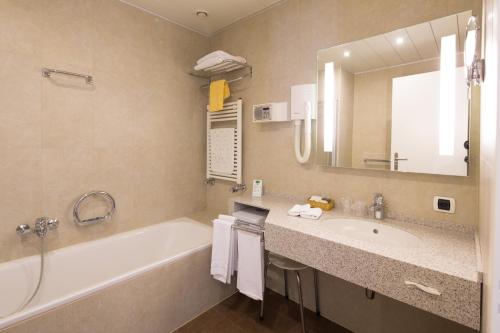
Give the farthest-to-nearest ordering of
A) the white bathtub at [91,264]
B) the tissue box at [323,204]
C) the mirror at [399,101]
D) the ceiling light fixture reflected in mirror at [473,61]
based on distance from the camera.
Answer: the tissue box at [323,204]
the white bathtub at [91,264]
the mirror at [399,101]
the ceiling light fixture reflected in mirror at [473,61]

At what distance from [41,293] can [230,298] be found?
4.48 feet

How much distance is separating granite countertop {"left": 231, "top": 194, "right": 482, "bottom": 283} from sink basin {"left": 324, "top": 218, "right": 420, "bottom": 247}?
31mm

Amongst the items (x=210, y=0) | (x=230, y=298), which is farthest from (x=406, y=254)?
(x=210, y=0)

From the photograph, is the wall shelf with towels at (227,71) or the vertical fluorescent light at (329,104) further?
the wall shelf with towels at (227,71)

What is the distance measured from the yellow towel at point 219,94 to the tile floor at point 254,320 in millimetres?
1767

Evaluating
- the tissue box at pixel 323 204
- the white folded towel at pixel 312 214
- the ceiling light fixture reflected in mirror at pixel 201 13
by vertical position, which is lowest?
the white folded towel at pixel 312 214

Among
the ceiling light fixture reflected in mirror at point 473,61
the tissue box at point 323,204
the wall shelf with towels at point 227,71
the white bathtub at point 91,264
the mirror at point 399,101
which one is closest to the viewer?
the ceiling light fixture reflected in mirror at point 473,61

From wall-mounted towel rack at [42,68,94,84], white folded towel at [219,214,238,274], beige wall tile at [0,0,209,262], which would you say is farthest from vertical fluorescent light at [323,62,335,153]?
wall-mounted towel rack at [42,68,94,84]

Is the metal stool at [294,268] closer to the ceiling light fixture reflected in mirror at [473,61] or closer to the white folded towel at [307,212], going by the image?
the white folded towel at [307,212]

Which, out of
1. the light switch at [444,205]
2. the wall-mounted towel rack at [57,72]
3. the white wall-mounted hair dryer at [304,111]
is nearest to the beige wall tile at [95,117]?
the wall-mounted towel rack at [57,72]

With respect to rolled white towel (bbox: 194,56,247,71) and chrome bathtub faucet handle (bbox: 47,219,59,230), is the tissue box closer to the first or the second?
rolled white towel (bbox: 194,56,247,71)

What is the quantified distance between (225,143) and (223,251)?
3.50ft

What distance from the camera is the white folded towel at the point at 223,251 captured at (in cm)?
186

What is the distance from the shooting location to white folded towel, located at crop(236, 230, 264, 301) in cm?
173
